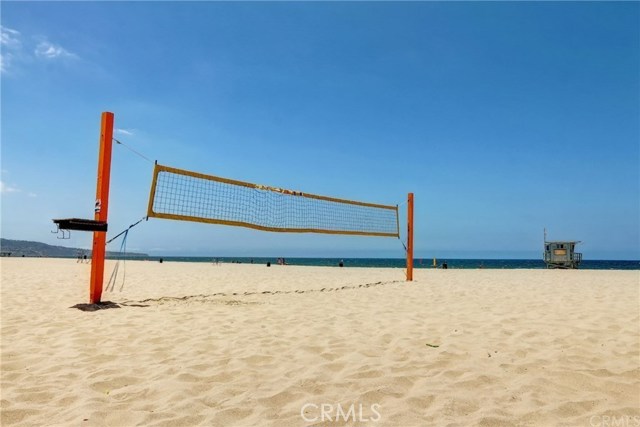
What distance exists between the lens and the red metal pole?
6094mm

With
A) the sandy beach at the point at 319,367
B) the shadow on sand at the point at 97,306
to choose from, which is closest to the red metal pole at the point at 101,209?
the shadow on sand at the point at 97,306

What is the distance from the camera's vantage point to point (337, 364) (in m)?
3.22

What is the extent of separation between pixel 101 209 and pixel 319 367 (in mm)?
4708

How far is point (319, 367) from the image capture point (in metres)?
3.14

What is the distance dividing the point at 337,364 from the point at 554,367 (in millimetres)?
1767

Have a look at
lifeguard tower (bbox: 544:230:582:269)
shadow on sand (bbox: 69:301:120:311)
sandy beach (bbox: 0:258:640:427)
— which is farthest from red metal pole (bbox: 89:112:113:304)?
lifeguard tower (bbox: 544:230:582:269)

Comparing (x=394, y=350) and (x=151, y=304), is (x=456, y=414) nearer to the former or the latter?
(x=394, y=350)

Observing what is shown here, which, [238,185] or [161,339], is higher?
[238,185]

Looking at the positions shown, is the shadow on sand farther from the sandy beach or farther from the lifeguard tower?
the lifeguard tower

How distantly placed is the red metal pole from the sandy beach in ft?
1.66

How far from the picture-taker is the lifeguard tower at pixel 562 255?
2573cm

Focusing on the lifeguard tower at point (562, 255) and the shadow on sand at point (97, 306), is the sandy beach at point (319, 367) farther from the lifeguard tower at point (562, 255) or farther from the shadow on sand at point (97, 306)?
the lifeguard tower at point (562, 255)

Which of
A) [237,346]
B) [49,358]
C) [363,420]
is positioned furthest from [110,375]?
[363,420]

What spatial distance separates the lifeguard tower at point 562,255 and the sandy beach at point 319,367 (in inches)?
917
